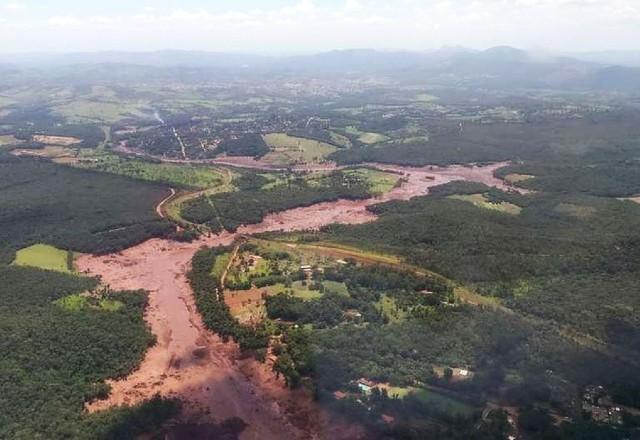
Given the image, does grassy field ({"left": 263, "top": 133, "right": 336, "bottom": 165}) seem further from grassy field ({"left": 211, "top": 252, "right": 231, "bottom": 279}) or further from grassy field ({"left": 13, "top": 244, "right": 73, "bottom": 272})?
grassy field ({"left": 13, "top": 244, "right": 73, "bottom": 272})

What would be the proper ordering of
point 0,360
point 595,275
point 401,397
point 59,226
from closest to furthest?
point 401,397 < point 0,360 < point 595,275 < point 59,226

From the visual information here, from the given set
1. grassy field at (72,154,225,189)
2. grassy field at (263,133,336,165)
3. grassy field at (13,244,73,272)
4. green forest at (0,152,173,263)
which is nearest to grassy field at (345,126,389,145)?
grassy field at (263,133,336,165)

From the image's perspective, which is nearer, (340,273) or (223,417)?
(223,417)

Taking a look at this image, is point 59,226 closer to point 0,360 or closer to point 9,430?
point 0,360

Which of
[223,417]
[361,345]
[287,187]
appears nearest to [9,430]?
[223,417]

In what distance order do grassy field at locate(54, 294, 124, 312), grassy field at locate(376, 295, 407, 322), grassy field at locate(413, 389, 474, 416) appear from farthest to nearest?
grassy field at locate(54, 294, 124, 312)
grassy field at locate(376, 295, 407, 322)
grassy field at locate(413, 389, 474, 416)
